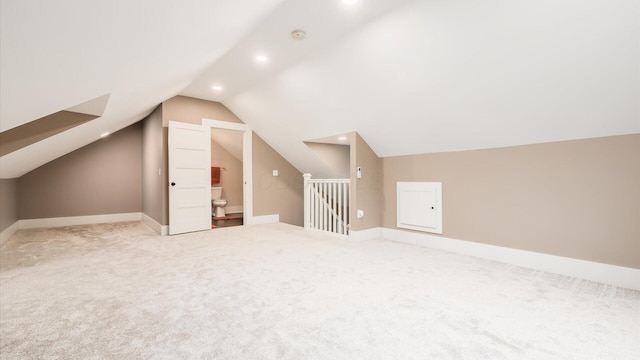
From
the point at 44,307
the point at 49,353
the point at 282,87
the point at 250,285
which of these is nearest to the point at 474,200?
the point at 250,285

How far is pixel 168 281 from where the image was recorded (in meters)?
2.54

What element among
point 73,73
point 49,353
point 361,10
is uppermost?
point 361,10

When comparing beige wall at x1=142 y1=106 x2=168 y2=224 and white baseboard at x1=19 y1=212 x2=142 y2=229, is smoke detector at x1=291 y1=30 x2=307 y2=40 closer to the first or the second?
beige wall at x1=142 y1=106 x2=168 y2=224

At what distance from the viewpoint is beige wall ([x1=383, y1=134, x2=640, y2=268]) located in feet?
7.97

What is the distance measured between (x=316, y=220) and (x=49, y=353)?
12.2 ft

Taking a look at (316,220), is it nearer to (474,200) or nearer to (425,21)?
(474,200)

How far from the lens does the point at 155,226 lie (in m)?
5.08

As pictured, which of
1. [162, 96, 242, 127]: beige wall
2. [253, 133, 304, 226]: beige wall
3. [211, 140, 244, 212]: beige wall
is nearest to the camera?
[162, 96, 242, 127]: beige wall

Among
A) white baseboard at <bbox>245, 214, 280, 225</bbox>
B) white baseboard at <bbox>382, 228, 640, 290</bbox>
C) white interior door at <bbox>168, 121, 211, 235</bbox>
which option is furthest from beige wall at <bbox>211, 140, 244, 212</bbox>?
white baseboard at <bbox>382, 228, 640, 290</bbox>

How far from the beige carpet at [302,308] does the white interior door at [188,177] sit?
52.6 inches

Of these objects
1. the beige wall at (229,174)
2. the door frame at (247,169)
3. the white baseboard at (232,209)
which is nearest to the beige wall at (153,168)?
the door frame at (247,169)

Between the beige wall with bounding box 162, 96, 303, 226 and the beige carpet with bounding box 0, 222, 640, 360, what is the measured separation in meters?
2.42

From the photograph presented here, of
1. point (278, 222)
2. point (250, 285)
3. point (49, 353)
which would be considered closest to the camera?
point (49, 353)

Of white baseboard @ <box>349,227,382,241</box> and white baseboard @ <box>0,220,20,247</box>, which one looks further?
white baseboard @ <box>349,227,382,241</box>
